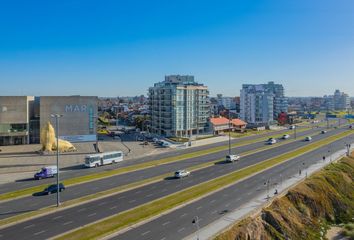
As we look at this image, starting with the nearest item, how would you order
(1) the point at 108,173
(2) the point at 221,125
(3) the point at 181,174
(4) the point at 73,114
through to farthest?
(3) the point at 181,174, (1) the point at 108,173, (4) the point at 73,114, (2) the point at 221,125

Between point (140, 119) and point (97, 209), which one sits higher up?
point (140, 119)

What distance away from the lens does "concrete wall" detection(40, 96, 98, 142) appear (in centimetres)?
9444

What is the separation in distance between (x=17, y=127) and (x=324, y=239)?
280ft

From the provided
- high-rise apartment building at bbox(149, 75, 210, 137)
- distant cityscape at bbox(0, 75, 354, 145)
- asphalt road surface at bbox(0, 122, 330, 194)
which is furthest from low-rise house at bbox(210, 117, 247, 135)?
asphalt road surface at bbox(0, 122, 330, 194)

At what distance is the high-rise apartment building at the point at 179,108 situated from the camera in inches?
4422

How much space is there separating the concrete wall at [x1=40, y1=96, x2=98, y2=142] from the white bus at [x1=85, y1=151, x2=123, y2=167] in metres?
33.9

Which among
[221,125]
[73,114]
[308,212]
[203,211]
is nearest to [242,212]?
[203,211]

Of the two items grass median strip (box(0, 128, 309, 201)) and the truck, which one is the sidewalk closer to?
grass median strip (box(0, 128, 309, 201))

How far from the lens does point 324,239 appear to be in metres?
41.1

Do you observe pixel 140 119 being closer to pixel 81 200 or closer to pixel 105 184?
pixel 105 184

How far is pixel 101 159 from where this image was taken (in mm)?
66438

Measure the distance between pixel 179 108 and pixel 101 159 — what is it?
168 feet

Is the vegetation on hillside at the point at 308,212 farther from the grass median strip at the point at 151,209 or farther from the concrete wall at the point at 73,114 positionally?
the concrete wall at the point at 73,114

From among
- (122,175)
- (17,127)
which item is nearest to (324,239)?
(122,175)
